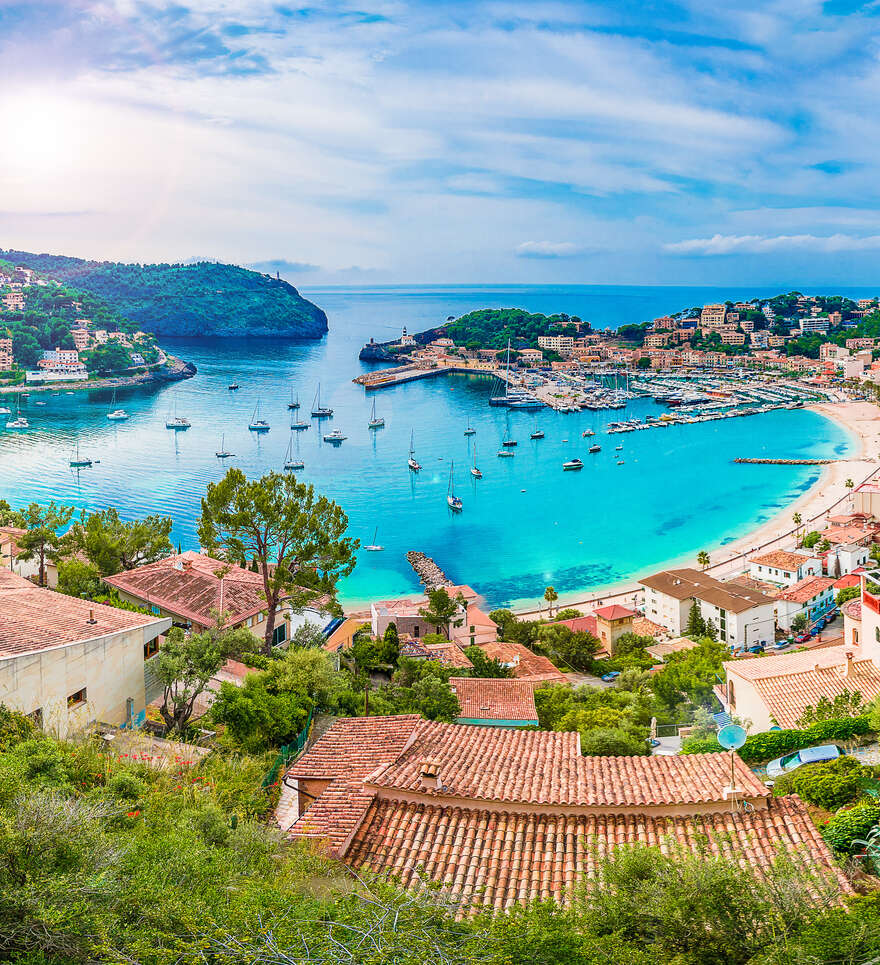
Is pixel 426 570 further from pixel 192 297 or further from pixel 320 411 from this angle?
pixel 192 297

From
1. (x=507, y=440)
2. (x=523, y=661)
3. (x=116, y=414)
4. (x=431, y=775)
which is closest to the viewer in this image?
(x=431, y=775)

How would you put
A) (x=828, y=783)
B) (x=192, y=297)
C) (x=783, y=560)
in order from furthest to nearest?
(x=192, y=297)
(x=783, y=560)
(x=828, y=783)

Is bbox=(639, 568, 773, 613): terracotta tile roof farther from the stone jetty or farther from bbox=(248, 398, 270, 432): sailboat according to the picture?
bbox=(248, 398, 270, 432): sailboat

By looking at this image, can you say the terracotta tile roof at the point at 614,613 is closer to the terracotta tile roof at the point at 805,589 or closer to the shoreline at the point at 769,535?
the shoreline at the point at 769,535

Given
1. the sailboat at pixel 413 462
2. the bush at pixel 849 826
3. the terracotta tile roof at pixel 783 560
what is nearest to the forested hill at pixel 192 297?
the sailboat at pixel 413 462

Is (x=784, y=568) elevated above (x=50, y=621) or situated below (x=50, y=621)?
below

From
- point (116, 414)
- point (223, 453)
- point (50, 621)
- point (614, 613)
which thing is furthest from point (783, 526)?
point (116, 414)

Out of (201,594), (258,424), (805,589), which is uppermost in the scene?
(201,594)
